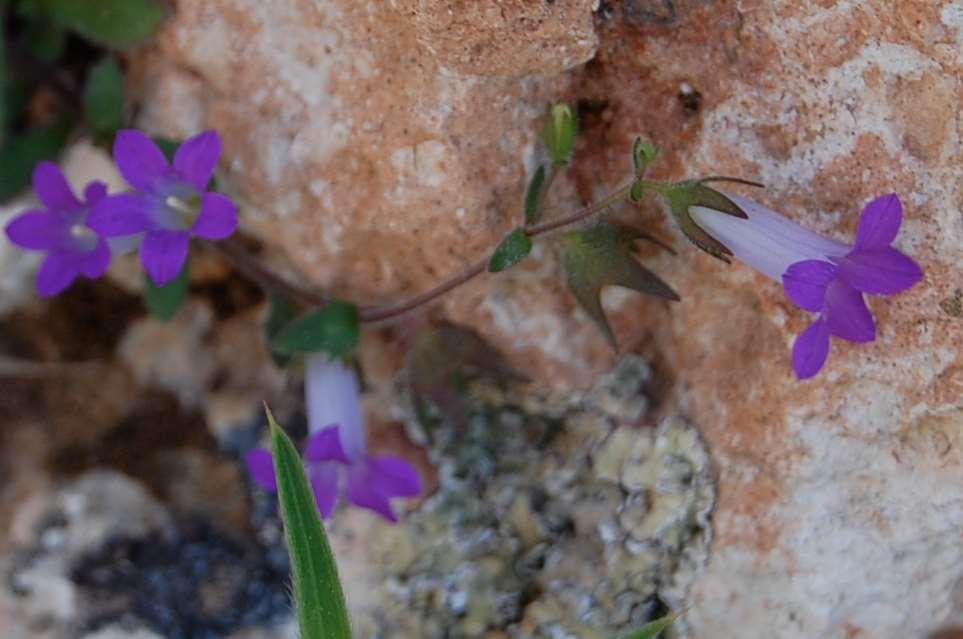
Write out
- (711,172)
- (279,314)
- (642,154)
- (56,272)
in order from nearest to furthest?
(642,154), (711,172), (56,272), (279,314)

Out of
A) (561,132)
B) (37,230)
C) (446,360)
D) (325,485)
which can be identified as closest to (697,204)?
(561,132)

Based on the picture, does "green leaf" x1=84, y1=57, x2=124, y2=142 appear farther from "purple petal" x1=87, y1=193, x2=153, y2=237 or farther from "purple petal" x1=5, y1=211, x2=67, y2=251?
"purple petal" x1=87, y1=193, x2=153, y2=237

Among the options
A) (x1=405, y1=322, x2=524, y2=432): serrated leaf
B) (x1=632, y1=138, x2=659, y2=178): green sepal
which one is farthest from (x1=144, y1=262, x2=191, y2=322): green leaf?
(x1=632, y1=138, x2=659, y2=178): green sepal

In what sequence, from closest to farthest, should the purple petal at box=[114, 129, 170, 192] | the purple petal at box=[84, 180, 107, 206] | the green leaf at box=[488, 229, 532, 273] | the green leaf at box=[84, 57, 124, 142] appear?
1. the green leaf at box=[488, 229, 532, 273]
2. the purple petal at box=[114, 129, 170, 192]
3. the purple petal at box=[84, 180, 107, 206]
4. the green leaf at box=[84, 57, 124, 142]

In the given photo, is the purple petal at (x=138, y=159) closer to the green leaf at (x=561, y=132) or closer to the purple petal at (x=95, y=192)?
the purple petal at (x=95, y=192)

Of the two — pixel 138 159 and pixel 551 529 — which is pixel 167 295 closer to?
pixel 138 159

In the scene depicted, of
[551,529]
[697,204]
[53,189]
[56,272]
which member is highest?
[697,204]

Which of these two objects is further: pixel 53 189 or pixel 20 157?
pixel 20 157
